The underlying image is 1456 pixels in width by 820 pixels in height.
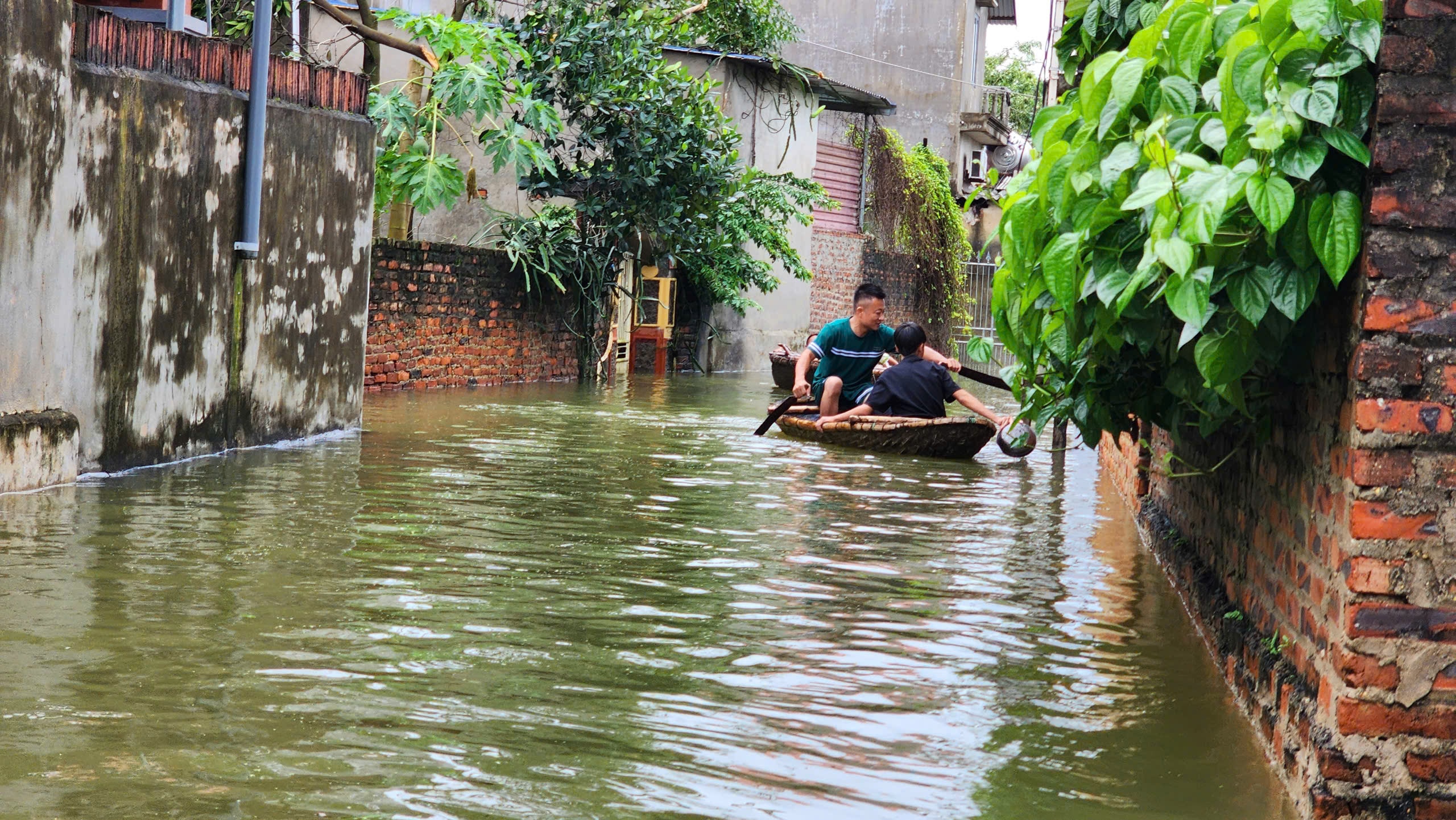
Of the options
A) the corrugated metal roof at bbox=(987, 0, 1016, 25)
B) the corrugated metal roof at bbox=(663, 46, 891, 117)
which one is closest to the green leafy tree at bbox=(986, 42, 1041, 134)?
the corrugated metal roof at bbox=(987, 0, 1016, 25)

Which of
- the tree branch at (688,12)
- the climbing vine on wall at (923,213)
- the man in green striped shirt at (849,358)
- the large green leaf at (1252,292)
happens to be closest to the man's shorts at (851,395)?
the man in green striped shirt at (849,358)

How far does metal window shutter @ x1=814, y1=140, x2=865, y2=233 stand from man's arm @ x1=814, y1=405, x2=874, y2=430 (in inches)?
661

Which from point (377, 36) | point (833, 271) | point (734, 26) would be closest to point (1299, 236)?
point (377, 36)

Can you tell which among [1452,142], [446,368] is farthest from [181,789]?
[446,368]

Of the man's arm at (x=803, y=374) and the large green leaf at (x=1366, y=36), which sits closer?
the large green leaf at (x=1366, y=36)

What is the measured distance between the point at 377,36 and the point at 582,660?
1464 centimetres

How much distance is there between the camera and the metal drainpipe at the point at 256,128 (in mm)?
10828

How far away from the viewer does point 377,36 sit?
1859 cm

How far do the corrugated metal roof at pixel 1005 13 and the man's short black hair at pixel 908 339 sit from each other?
106 ft

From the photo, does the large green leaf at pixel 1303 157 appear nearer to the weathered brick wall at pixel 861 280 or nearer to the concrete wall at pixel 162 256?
the concrete wall at pixel 162 256

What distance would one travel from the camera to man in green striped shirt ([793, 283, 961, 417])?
1430 cm

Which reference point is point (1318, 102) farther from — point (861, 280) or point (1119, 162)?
point (861, 280)

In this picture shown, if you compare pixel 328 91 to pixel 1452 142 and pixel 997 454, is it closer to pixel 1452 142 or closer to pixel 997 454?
pixel 997 454

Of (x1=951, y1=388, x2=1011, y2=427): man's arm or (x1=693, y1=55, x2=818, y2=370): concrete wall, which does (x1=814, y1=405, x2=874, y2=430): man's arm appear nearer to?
(x1=951, y1=388, x2=1011, y2=427): man's arm
